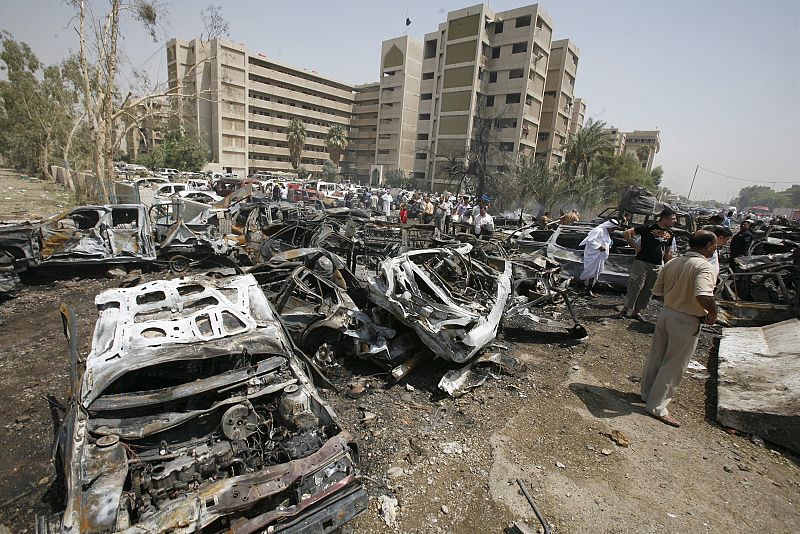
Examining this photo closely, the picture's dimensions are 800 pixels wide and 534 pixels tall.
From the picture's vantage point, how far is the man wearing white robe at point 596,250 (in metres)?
7.22

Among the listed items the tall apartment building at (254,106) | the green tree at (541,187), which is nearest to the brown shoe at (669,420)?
the green tree at (541,187)

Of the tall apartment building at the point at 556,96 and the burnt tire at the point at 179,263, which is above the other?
the tall apartment building at the point at 556,96

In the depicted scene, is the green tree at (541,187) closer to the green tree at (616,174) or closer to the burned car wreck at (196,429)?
the green tree at (616,174)

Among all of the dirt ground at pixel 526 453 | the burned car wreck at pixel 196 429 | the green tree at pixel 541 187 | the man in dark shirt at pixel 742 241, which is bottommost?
the dirt ground at pixel 526 453

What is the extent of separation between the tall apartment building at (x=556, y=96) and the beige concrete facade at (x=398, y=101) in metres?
18.3

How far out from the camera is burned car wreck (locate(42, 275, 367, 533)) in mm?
2031

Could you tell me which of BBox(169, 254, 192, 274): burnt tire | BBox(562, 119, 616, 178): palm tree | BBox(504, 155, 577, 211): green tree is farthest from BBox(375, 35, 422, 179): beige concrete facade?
BBox(169, 254, 192, 274): burnt tire

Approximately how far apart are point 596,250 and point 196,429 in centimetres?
717

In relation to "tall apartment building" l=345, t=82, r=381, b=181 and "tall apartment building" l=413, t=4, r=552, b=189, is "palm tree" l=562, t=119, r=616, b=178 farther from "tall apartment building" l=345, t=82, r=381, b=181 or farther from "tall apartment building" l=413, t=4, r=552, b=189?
"tall apartment building" l=345, t=82, r=381, b=181

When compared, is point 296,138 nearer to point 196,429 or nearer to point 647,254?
point 647,254

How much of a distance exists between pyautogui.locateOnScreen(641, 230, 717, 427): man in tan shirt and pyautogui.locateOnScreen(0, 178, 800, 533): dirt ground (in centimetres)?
37

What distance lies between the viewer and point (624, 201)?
1155cm

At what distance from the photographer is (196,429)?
273 centimetres

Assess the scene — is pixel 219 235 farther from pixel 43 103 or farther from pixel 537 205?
pixel 43 103
